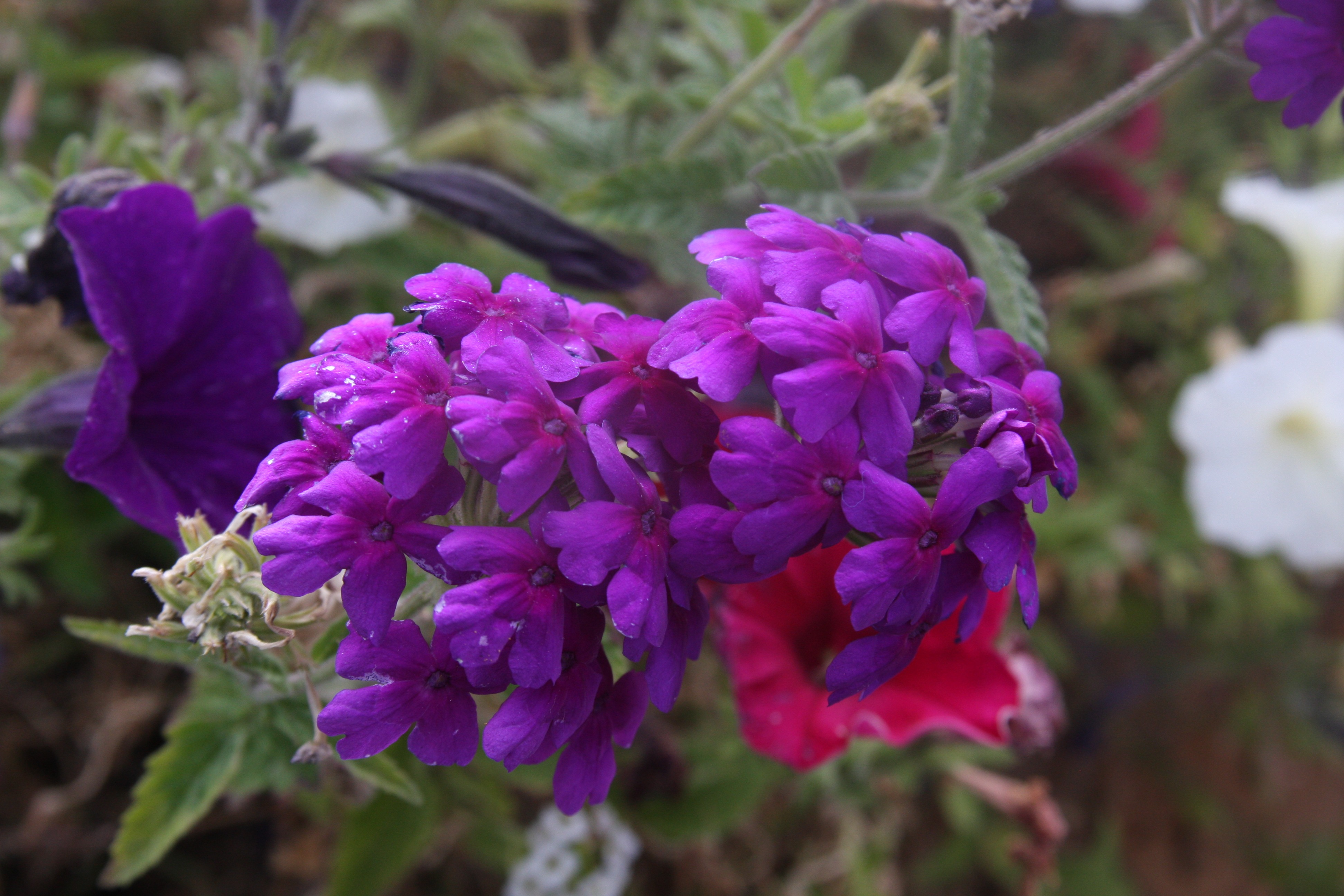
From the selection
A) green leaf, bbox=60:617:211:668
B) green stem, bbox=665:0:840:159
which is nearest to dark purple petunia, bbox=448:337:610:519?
green leaf, bbox=60:617:211:668

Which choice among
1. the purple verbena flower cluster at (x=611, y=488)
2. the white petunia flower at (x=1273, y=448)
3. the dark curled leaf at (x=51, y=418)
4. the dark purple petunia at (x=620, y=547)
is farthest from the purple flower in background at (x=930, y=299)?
the white petunia flower at (x=1273, y=448)

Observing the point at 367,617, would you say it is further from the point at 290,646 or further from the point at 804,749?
the point at 804,749

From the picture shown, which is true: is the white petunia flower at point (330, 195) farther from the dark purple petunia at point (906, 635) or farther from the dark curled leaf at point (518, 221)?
the dark purple petunia at point (906, 635)

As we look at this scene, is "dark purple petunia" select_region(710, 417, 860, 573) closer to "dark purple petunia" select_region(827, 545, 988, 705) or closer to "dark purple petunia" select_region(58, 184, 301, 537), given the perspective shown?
"dark purple petunia" select_region(827, 545, 988, 705)

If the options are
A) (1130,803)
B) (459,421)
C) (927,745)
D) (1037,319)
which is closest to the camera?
(459,421)

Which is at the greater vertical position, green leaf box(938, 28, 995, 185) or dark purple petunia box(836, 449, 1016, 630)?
green leaf box(938, 28, 995, 185)

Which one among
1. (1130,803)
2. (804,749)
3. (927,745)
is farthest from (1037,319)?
(1130,803)

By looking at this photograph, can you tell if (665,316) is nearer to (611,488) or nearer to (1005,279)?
(1005,279)
